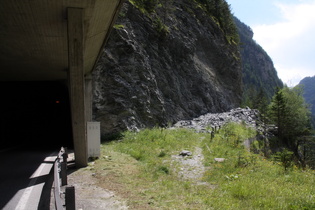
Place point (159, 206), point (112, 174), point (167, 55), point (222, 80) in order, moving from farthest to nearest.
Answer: point (222, 80), point (167, 55), point (112, 174), point (159, 206)

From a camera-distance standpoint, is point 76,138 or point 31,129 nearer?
point 76,138

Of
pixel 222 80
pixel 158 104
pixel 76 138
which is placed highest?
pixel 222 80

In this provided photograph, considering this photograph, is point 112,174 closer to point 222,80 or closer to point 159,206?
point 159,206

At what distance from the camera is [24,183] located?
24.1 ft

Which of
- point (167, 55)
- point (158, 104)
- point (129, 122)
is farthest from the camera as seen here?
point (167, 55)

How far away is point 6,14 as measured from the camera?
7.57 metres

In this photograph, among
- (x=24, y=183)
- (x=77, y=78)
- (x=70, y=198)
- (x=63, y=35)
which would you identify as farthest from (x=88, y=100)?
(x=70, y=198)

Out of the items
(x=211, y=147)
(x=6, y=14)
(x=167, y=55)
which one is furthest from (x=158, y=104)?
(x=6, y=14)

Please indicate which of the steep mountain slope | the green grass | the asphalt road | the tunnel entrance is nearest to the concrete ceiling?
the asphalt road

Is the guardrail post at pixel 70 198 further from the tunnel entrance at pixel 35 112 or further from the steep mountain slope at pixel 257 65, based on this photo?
the steep mountain slope at pixel 257 65

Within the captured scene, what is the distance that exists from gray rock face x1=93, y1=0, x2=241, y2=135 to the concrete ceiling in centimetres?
478

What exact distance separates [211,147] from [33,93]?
2057 cm

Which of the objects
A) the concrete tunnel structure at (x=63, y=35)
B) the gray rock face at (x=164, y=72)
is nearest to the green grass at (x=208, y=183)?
the concrete tunnel structure at (x=63, y=35)

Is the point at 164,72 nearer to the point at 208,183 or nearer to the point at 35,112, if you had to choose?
the point at 35,112
